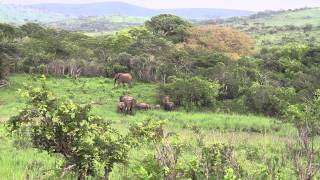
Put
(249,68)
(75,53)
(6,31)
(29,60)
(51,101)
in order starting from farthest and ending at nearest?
(6,31) < (75,53) < (29,60) < (249,68) < (51,101)

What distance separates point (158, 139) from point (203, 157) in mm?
1057

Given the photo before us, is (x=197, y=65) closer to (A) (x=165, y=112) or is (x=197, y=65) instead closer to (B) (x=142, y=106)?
(B) (x=142, y=106)

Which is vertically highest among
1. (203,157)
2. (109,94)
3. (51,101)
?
(51,101)

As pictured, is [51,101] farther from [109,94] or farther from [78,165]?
[109,94]

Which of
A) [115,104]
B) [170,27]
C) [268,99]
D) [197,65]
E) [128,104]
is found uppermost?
[170,27]

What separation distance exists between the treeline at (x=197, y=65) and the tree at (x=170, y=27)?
0.16m

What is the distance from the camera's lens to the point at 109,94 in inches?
1112

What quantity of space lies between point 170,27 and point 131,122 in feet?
101

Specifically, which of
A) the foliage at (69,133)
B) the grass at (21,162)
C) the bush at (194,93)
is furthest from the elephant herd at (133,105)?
the foliage at (69,133)

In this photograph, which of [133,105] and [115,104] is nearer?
[133,105]

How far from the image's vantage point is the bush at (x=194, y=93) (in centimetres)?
2609

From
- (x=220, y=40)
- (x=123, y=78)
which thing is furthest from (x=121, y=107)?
(x=220, y=40)

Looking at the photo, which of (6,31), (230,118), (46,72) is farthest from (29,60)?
(230,118)

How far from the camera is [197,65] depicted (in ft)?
115
